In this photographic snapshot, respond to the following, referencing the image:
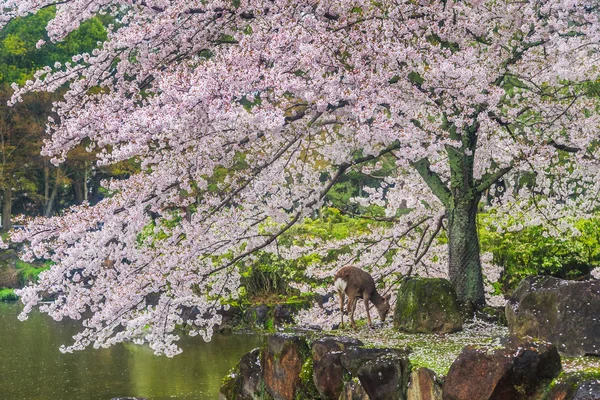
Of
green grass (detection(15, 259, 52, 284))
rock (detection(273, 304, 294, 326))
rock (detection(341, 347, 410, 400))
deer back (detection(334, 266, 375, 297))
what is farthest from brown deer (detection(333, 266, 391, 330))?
green grass (detection(15, 259, 52, 284))

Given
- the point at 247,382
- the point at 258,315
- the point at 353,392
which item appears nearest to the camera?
the point at 353,392

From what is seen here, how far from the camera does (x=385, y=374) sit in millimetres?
6488

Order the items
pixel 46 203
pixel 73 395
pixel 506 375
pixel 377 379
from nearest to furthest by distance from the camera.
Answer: pixel 506 375 < pixel 377 379 < pixel 73 395 < pixel 46 203

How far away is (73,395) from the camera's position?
1173 cm

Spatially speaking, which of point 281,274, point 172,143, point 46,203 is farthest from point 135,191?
point 46,203

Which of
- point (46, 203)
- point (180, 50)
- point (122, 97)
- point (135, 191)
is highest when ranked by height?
point (46, 203)

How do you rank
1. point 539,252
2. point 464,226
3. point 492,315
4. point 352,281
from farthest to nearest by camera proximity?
point 539,252 < point 464,226 < point 492,315 < point 352,281

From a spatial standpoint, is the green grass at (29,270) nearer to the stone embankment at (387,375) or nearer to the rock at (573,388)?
the stone embankment at (387,375)

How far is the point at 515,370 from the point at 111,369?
Result: 10.4 metres

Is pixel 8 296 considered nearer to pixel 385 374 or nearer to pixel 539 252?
pixel 539 252

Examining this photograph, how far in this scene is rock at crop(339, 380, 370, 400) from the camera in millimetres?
6660

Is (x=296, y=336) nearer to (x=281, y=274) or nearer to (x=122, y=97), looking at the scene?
(x=122, y=97)

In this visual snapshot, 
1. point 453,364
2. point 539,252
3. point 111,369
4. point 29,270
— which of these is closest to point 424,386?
point 453,364

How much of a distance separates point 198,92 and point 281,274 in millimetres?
12698
